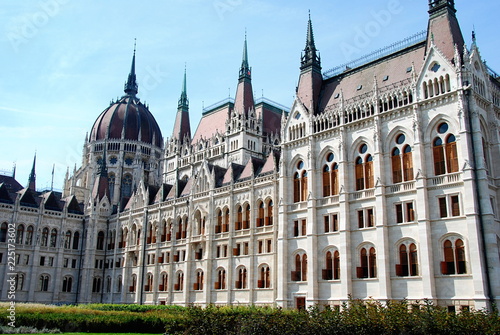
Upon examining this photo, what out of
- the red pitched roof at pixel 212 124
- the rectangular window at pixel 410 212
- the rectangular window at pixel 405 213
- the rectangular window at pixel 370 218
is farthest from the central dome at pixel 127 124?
the rectangular window at pixel 410 212

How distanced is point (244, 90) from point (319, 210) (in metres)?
33.0

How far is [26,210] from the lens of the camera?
230ft

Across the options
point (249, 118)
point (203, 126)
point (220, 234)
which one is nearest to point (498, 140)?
point (220, 234)

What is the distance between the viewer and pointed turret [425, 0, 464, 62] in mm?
40188

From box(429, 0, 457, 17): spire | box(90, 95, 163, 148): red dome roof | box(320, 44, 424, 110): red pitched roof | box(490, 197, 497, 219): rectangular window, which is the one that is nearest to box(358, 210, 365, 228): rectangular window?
box(490, 197, 497, 219): rectangular window

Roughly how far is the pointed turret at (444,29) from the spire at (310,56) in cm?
1285

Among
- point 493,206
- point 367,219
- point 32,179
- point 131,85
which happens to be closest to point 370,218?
point 367,219

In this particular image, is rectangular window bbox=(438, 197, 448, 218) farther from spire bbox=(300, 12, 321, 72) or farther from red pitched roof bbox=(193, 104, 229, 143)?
red pitched roof bbox=(193, 104, 229, 143)

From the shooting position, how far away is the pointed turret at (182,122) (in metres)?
83.1

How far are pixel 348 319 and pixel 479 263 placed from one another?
15.7 meters

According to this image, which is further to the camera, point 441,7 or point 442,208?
point 441,7

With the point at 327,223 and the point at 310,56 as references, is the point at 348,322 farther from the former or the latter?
the point at 310,56

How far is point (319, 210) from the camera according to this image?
44719mm

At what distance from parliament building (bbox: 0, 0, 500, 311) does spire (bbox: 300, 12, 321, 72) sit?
0.50 ft
